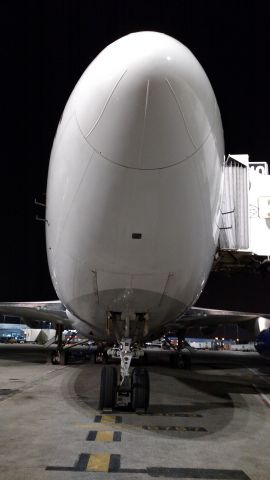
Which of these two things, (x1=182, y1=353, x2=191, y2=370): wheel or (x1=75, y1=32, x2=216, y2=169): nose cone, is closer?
(x1=75, y1=32, x2=216, y2=169): nose cone

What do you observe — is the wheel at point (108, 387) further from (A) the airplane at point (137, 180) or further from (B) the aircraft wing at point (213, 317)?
(B) the aircraft wing at point (213, 317)

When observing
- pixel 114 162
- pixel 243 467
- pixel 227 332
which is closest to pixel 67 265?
pixel 114 162

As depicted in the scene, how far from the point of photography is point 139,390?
7.25m

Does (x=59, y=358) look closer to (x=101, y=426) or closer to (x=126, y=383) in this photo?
(x=126, y=383)

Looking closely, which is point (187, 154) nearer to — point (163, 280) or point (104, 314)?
point (163, 280)

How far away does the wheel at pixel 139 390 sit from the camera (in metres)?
7.12

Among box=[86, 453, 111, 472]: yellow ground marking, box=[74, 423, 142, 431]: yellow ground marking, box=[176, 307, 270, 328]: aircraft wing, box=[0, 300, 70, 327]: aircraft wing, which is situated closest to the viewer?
box=[86, 453, 111, 472]: yellow ground marking

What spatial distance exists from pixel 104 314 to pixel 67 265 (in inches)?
50.0

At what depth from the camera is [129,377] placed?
7.43 metres

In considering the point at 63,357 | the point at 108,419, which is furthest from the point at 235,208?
the point at 63,357

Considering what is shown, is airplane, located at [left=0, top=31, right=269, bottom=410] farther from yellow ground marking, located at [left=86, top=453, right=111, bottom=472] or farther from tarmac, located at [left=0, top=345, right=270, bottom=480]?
yellow ground marking, located at [left=86, top=453, right=111, bottom=472]

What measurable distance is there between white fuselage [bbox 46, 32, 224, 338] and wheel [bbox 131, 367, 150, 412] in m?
1.37

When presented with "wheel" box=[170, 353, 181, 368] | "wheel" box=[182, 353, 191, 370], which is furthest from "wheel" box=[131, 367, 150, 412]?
"wheel" box=[170, 353, 181, 368]

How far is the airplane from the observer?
15.3 feet
